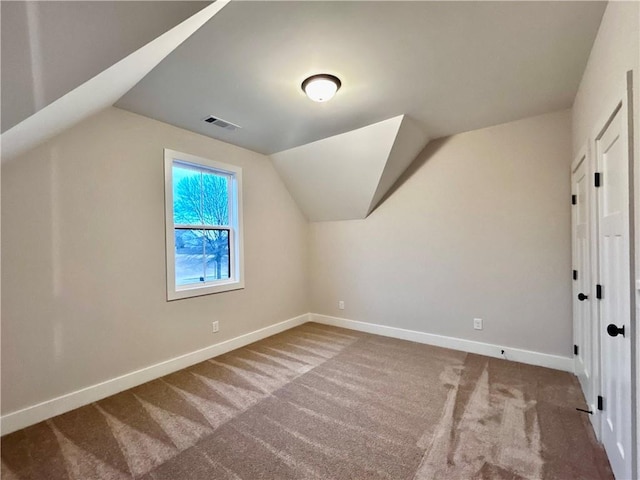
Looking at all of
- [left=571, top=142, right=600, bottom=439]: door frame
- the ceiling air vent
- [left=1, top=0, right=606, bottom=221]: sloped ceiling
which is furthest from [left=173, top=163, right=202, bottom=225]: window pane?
[left=571, top=142, right=600, bottom=439]: door frame

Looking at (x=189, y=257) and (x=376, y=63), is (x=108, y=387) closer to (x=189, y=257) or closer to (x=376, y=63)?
(x=189, y=257)

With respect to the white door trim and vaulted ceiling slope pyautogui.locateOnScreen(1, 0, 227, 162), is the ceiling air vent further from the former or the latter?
the white door trim

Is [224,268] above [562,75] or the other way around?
the other way around

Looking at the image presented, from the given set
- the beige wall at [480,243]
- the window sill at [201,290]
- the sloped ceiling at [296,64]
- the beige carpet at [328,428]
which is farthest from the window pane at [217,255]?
the beige wall at [480,243]

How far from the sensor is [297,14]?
1.52m

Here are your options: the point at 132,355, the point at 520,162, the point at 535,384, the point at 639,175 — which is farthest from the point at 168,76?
the point at 535,384

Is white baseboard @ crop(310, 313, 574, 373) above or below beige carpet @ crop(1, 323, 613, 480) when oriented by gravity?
above

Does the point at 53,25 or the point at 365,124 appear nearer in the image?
the point at 53,25

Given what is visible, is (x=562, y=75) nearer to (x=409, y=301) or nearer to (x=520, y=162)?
(x=520, y=162)

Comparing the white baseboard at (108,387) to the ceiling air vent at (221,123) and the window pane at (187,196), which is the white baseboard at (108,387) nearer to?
the window pane at (187,196)

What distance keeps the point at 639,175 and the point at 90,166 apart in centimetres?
347

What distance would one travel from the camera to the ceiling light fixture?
2074 millimetres

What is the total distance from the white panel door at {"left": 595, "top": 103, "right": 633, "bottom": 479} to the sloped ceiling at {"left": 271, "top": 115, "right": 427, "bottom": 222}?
1688 millimetres

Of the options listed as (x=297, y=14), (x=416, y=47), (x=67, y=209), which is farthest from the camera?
(x=67, y=209)
